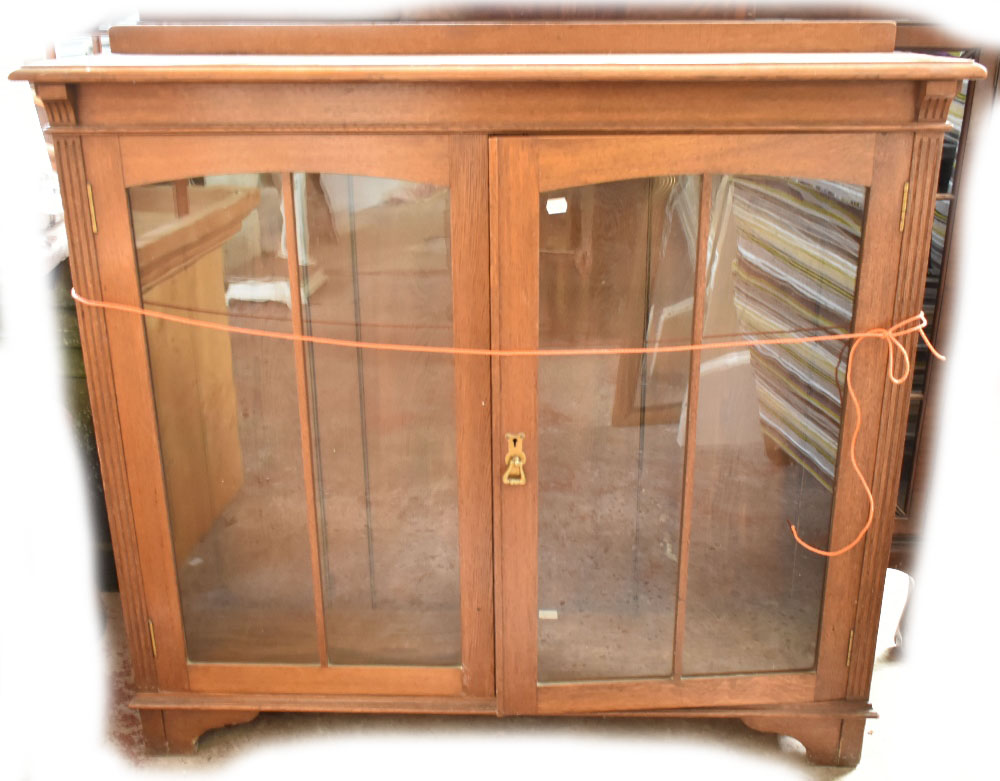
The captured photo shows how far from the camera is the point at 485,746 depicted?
1621 mm

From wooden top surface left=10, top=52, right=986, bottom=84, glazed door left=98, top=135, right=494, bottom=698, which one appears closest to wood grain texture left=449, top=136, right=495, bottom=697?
glazed door left=98, top=135, right=494, bottom=698

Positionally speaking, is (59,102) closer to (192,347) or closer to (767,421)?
(192,347)

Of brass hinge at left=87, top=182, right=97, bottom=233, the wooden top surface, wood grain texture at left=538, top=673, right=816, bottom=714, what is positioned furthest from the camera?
wood grain texture at left=538, top=673, right=816, bottom=714

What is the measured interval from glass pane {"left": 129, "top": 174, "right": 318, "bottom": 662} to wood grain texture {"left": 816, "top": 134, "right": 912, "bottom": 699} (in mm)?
811

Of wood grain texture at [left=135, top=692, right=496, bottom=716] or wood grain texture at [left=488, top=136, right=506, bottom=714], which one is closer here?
wood grain texture at [left=488, top=136, right=506, bottom=714]

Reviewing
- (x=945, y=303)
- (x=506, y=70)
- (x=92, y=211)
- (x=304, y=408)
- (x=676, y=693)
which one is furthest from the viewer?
(x=945, y=303)

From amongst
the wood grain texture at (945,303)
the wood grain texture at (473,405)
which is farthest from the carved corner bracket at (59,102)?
the wood grain texture at (945,303)

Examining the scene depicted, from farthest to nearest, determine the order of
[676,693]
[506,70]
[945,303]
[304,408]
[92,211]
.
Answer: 1. [945,303]
2. [676,693]
3. [304,408]
4. [92,211]
5. [506,70]

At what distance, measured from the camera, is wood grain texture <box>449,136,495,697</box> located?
4.19 feet

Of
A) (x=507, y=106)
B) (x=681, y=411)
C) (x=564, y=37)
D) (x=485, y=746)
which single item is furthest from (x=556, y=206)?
(x=485, y=746)

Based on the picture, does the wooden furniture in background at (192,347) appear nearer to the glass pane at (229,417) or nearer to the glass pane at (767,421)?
the glass pane at (229,417)

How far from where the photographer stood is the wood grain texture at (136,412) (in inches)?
51.0

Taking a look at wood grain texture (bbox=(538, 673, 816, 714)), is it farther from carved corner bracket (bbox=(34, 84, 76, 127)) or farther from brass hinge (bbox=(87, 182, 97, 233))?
carved corner bracket (bbox=(34, 84, 76, 127))

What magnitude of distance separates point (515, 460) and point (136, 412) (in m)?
0.57
